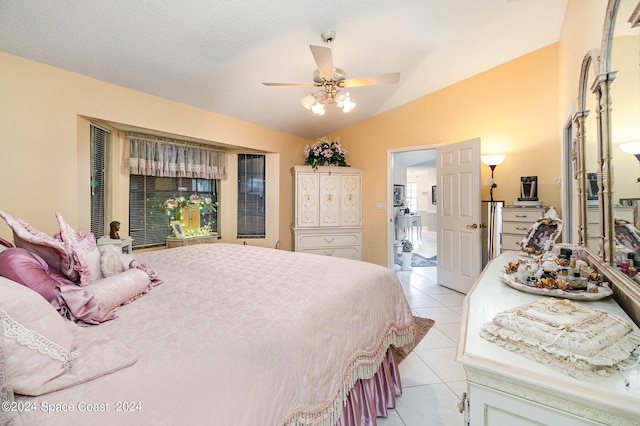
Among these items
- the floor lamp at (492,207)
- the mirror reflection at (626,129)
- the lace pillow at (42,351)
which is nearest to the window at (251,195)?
the floor lamp at (492,207)

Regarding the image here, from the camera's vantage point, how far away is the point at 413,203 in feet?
38.9

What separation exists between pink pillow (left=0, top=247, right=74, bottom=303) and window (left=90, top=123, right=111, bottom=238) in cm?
235

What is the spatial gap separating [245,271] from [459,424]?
1.55 m

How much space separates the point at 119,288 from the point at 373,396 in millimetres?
1460

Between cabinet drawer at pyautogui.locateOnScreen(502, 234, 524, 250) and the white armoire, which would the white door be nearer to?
cabinet drawer at pyautogui.locateOnScreen(502, 234, 524, 250)

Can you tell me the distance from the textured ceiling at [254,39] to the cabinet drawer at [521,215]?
6.25 feet

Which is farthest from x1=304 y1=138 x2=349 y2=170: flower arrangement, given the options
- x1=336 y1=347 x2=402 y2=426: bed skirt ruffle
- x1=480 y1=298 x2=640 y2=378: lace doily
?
x1=480 y1=298 x2=640 y2=378: lace doily

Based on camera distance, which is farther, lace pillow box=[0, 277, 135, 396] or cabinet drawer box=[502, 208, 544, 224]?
cabinet drawer box=[502, 208, 544, 224]

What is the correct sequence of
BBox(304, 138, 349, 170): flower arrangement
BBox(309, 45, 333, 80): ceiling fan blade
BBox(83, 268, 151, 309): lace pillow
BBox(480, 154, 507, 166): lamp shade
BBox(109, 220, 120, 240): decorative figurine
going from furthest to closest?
BBox(304, 138, 349, 170): flower arrangement → BBox(480, 154, 507, 166): lamp shade → BBox(109, 220, 120, 240): decorative figurine → BBox(309, 45, 333, 80): ceiling fan blade → BBox(83, 268, 151, 309): lace pillow

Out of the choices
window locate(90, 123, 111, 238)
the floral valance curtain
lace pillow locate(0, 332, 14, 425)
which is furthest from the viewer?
the floral valance curtain

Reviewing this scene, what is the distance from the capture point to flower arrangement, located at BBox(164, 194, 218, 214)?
3820mm

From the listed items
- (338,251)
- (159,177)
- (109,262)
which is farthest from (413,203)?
(109,262)

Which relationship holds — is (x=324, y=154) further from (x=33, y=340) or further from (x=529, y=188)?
(x=33, y=340)

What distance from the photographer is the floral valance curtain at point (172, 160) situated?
3483 millimetres
